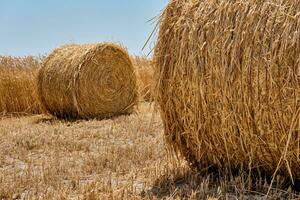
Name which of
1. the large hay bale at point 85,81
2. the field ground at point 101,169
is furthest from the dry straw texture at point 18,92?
the field ground at point 101,169

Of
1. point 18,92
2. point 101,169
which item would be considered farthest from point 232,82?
point 18,92

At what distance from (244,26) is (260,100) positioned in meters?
0.50

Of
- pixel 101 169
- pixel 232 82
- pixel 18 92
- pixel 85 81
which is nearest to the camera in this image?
pixel 232 82

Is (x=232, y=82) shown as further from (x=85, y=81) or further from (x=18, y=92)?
(x=18, y=92)

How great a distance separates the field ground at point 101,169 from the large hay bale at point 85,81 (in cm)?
191

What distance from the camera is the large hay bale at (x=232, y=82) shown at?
3.16 m

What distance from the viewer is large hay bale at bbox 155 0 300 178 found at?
316 cm

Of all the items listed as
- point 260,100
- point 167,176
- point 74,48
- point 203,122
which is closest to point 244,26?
point 260,100

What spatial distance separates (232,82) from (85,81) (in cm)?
575

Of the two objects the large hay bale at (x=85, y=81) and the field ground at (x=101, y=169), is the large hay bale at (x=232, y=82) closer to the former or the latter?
the field ground at (x=101, y=169)

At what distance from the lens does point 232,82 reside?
3387 millimetres

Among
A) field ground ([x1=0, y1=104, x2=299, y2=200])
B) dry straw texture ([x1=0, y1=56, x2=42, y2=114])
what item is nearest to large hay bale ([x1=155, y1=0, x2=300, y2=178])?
field ground ([x1=0, y1=104, x2=299, y2=200])

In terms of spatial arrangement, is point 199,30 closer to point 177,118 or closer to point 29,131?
point 177,118

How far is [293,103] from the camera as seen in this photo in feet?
10.2
